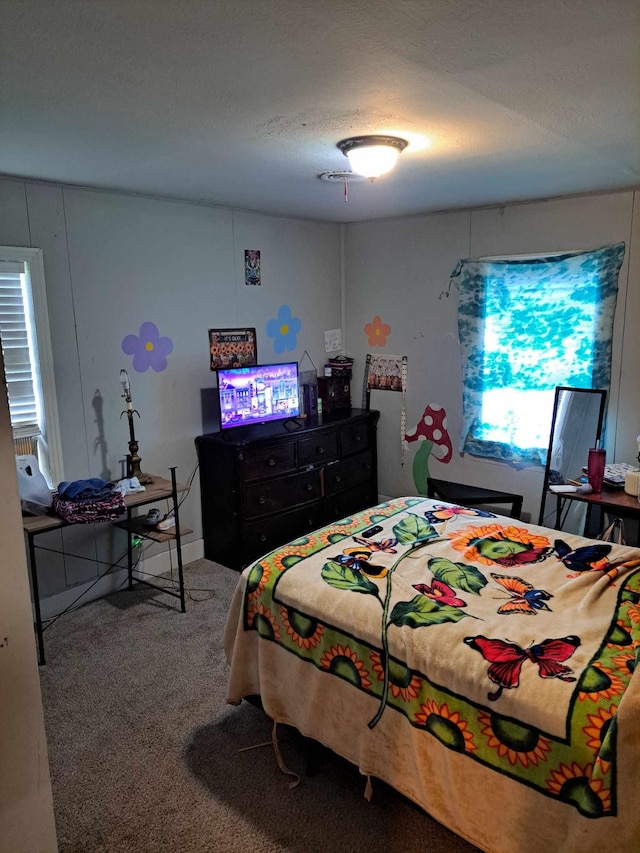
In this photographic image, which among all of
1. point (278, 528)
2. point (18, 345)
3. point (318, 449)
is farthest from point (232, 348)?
point (18, 345)

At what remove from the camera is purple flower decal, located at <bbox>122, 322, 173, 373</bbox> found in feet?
11.9

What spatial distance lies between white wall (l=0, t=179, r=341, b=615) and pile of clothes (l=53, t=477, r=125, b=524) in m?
0.39

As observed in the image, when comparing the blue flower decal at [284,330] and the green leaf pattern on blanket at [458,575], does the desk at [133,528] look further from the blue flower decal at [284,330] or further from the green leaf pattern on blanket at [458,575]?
the green leaf pattern on blanket at [458,575]

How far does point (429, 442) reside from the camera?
15.2 ft

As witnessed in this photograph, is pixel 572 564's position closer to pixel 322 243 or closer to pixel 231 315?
→ pixel 231 315

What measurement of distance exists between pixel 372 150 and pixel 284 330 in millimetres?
2235

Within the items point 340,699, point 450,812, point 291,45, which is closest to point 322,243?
point 291,45

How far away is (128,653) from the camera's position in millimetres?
3010

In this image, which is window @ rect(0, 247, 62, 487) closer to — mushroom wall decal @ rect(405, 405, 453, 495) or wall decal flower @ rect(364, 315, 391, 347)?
wall decal flower @ rect(364, 315, 391, 347)

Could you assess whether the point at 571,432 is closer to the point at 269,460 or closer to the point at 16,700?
the point at 269,460

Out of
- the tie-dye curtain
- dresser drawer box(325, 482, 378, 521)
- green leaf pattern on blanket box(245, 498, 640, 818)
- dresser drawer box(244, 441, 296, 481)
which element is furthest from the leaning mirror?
dresser drawer box(244, 441, 296, 481)

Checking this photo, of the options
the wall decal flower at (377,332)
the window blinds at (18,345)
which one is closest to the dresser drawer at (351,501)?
the wall decal flower at (377,332)

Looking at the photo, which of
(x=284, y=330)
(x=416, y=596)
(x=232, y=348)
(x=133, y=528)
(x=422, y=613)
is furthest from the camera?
(x=284, y=330)

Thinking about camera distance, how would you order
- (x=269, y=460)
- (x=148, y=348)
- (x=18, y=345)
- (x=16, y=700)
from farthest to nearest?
(x=269, y=460) < (x=148, y=348) < (x=18, y=345) < (x=16, y=700)
